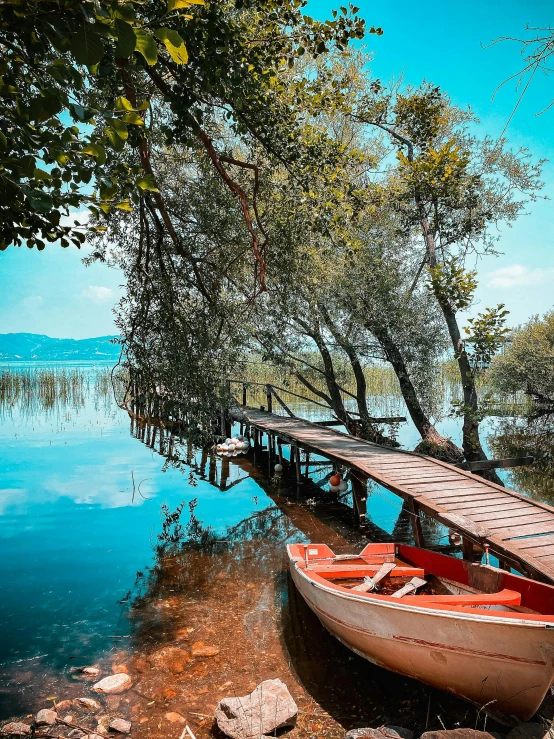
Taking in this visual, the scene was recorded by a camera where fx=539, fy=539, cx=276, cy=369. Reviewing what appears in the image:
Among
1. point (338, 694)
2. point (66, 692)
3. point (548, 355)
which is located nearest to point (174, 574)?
point (66, 692)

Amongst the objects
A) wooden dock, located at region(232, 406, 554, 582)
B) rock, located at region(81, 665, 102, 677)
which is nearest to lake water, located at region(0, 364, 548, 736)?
rock, located at region(81, 665, 102, 677)

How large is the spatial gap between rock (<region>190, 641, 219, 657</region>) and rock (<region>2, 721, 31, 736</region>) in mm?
1763

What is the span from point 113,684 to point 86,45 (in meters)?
5.24

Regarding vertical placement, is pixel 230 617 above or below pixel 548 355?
below

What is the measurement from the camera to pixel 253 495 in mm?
12414

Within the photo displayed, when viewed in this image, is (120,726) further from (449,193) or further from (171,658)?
(449,193)

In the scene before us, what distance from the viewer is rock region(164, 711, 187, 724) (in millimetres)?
4586

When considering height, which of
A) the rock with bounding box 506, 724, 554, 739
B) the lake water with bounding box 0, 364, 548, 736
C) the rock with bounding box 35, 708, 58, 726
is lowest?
the lake water with bounding box 0, 364, 548, 736

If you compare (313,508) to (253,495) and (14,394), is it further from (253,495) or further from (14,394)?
(14,394)

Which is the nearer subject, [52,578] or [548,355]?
[52,578]

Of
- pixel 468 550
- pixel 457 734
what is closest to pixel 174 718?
pixel 457 734

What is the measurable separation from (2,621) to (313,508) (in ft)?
20.4

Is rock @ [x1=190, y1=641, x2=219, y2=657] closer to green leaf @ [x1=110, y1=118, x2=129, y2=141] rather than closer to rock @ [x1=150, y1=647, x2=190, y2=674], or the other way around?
rock @ [x1=150, y1=647, x2=190, y2=674]

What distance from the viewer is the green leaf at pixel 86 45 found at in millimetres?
2205
